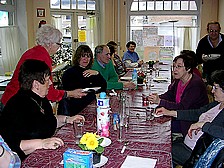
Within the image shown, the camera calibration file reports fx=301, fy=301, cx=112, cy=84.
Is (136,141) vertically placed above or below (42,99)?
below

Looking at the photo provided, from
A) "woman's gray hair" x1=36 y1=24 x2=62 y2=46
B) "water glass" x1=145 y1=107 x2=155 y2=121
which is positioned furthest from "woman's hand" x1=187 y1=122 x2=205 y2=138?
"woman's gray hair" x1=36 y1=24 x2=62 y2=46

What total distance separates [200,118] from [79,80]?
51.5 inches

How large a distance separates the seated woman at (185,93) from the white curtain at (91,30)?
5210 millimetres

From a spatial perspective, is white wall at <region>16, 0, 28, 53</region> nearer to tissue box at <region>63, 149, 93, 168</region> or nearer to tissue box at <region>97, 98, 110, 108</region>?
tissue box at <region>97, 98, 110, 108</region>

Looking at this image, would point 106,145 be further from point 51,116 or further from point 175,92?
point 175,92

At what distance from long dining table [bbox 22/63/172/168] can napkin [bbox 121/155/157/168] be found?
0.07 ft

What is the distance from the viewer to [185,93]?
2.80 meters

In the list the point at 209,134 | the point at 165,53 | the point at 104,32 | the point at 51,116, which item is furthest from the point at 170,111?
the point at 165,53

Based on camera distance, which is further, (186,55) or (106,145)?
(186,55)

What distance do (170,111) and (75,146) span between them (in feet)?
3.34

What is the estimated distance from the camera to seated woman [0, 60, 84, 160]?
73.7 inches

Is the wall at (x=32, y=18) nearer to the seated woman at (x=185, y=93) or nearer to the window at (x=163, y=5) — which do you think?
the window at (x=163, y=5)

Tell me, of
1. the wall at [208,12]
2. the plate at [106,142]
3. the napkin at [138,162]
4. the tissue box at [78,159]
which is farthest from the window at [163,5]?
the tissue box at [78,159]

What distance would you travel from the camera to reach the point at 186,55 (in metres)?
2.99
